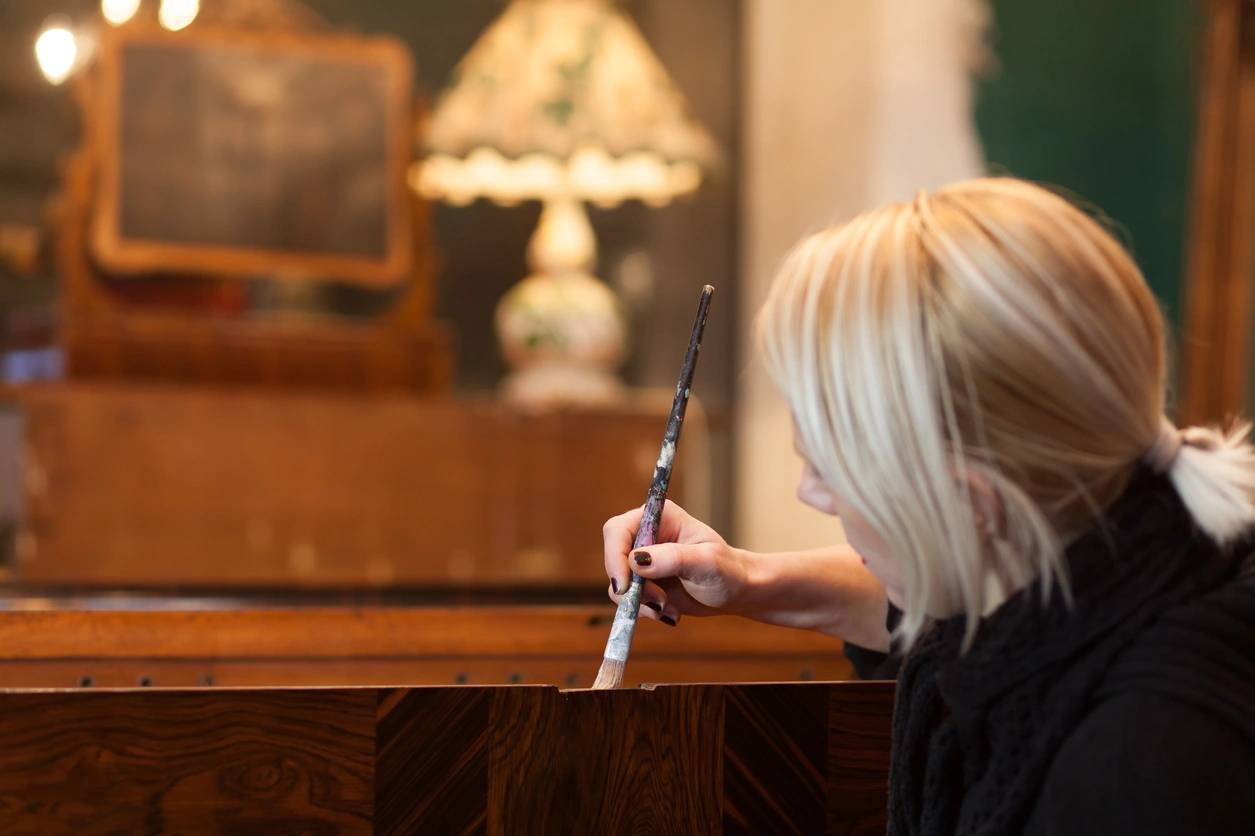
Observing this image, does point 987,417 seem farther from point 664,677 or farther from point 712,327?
point 712,327

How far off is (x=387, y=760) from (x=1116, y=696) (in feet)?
1.17

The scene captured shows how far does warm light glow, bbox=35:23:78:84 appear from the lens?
11.6ft

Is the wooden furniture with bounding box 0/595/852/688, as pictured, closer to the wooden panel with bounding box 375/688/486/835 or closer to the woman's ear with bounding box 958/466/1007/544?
the wooden panel with bounding box 375/688/486/835

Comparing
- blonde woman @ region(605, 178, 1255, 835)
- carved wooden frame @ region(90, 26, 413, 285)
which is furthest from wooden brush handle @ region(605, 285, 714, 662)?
carved wooden frame @ region(90, 26, 413, 285)

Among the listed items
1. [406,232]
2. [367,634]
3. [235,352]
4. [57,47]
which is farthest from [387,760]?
[57,47]

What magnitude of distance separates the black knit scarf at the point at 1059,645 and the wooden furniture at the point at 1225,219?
2.16 metres

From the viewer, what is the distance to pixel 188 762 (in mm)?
703

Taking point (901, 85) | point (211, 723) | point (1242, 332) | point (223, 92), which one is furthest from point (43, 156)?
point (211, 723)

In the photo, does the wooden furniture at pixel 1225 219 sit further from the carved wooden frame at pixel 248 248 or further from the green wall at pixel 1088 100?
the carved wooden frame at pixel 248 248

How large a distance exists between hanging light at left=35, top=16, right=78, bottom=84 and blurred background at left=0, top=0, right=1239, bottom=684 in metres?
0.01

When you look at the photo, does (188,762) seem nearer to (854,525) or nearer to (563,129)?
(854,525)

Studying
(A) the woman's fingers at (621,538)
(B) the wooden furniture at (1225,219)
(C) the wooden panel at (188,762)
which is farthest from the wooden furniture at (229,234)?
(C) the wooden panel at (188,762)

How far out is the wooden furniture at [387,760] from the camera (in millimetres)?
690

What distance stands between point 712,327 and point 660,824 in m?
3.16
